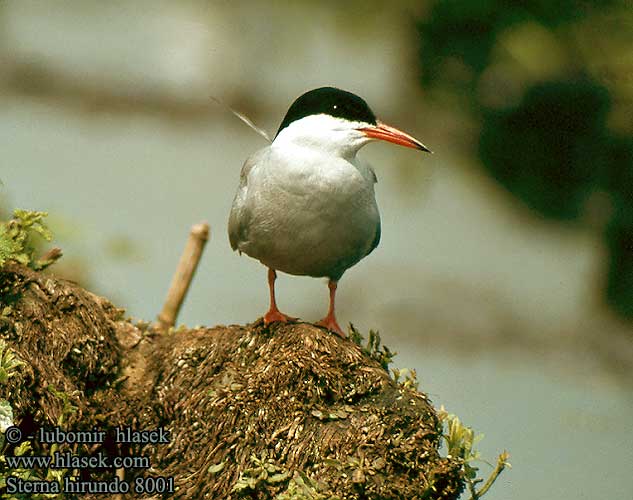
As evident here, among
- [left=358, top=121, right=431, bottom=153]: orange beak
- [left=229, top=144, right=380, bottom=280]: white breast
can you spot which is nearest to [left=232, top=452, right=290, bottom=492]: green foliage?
[left=229, top=144, right=380, bottom=280]: white breast

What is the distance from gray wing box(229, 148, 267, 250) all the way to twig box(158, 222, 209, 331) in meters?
0.65

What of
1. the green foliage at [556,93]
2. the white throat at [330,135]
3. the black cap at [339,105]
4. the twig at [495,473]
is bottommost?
the twig at [495,473]

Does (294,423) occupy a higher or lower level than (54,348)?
lower

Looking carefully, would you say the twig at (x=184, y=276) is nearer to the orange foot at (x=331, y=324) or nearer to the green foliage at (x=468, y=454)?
the orange foot at (x=331, y=324)

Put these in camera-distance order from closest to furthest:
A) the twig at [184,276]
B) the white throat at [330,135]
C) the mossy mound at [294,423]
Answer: the mossy mound at [294,423] < the white throat at [330,135] < the twig at [184,276]

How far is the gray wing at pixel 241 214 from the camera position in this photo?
360 centimetres

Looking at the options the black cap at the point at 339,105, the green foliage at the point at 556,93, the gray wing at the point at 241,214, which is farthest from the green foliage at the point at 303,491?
the green foliage at the point at 556,93

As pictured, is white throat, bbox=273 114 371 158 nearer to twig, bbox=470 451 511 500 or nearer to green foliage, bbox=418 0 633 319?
twig, bbox=470 451 511 500

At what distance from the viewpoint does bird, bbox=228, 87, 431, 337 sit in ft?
11.2

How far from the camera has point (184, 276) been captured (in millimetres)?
4414

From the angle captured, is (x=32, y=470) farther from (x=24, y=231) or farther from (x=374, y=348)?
(x=374, y=348)

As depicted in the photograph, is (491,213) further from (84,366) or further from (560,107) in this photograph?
(84,366)

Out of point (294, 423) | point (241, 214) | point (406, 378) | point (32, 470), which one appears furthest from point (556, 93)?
point (32, 470)

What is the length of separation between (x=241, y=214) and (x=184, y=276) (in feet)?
3.00
